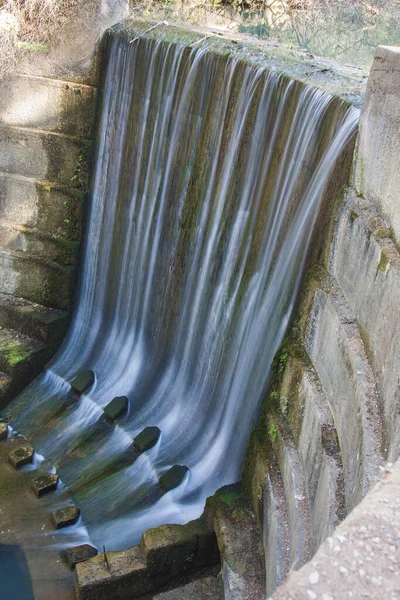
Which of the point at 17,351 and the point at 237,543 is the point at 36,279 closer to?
the point at 17,351

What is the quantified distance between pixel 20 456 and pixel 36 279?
2673 mm

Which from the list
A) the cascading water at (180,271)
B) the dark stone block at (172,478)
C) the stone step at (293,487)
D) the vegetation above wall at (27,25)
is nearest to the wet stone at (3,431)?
the cascading water at (180,271)

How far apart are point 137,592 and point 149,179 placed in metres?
4.57

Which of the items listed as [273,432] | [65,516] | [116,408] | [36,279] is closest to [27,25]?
[36,279]

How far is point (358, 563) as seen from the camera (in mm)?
2199

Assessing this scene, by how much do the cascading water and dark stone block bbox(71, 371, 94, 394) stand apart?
0.40ft

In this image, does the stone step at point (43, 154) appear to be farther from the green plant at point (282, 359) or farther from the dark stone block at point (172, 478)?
the green plant at point (282, 359)

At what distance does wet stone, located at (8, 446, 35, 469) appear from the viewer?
747cm

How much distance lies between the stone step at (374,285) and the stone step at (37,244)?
15.4 ft

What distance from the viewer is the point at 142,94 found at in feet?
26.1

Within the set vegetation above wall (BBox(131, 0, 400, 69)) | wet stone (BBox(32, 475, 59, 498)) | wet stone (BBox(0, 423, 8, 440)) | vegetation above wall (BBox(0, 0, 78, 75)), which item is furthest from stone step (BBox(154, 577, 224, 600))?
vegetation above wall (BBox(0, 0, 78, 75))

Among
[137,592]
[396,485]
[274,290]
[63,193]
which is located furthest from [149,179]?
[396,485]

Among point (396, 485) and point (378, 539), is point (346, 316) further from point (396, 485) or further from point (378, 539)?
point (378, 539)

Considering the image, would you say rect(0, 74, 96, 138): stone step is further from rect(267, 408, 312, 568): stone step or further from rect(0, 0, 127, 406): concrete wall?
rect(267, 408, 312, 568): stone step
